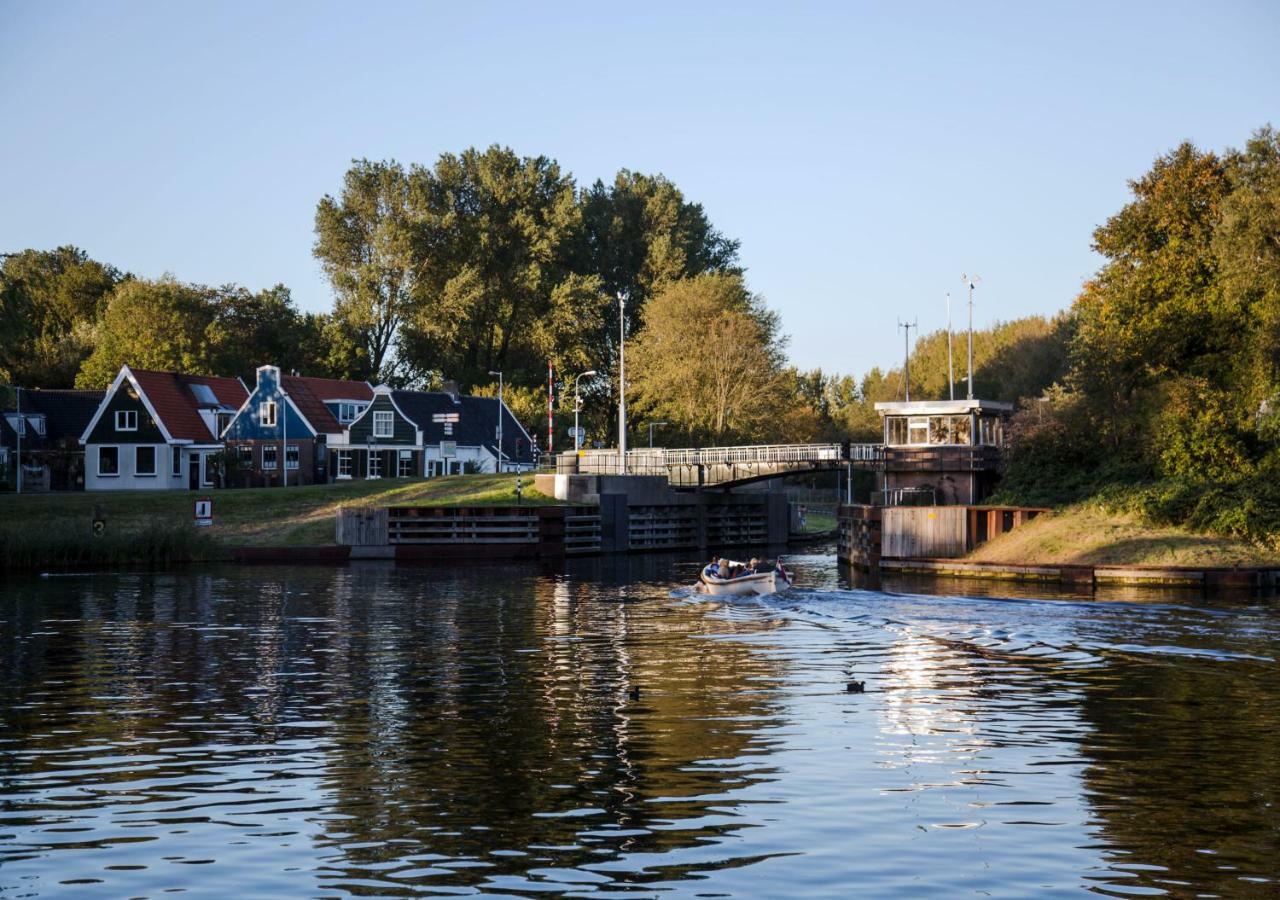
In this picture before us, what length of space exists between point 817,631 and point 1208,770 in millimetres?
21092

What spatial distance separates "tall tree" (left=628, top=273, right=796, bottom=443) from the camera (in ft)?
→ 388

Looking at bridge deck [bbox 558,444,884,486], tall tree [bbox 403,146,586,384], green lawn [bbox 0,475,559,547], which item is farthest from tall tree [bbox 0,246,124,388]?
bridge deck [bbox 558,444,884,486]

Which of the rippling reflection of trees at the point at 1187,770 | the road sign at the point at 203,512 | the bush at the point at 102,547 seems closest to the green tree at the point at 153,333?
the road sign at the point at 203,512

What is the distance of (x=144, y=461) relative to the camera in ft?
324

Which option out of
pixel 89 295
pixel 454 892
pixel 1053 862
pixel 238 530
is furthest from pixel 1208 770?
pixel 89 295

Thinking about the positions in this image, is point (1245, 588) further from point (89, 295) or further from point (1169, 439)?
point (89, 295)

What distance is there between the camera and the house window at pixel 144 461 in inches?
3880

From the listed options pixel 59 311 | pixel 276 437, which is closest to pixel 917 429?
pixel 276 437

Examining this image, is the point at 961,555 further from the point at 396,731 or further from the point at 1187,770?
the point at 396,731

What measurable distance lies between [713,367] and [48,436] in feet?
176

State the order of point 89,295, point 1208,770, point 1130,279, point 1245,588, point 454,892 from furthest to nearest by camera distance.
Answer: point 89,295 < point 1130,279 < point 1245,588 < point 1208,770 < point 454,892

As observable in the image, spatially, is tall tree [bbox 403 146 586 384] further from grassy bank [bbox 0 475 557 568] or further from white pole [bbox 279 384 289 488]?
grassy bank [bbox 0 475 557 568]

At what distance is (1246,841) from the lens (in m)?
17.2

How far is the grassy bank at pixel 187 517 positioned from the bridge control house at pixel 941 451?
21028 mm
